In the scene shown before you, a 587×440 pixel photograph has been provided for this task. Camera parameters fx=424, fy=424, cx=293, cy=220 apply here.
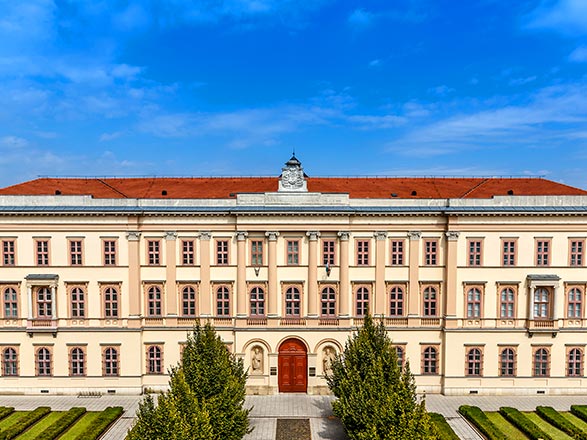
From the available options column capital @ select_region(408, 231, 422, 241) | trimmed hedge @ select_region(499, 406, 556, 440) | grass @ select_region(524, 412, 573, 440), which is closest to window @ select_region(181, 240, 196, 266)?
column capital @ select_region(408, 231, 422, 241)

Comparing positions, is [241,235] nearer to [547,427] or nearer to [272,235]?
[272,235]

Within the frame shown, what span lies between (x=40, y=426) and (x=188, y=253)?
15827 mm

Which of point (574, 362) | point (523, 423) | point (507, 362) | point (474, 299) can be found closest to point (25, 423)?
point (523, 423)

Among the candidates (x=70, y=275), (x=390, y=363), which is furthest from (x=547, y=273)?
(x=70, y=275)

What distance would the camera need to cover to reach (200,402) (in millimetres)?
23969

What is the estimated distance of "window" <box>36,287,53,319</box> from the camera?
35.2 metres

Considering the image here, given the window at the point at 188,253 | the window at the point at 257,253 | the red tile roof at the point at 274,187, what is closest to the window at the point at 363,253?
the red tile roof at the point at 274,187

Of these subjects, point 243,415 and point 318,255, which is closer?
point 243,415

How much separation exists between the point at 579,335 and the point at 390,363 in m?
20.2

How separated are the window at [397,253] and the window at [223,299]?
14.3m

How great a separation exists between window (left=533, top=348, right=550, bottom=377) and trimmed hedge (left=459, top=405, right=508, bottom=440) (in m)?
7.40

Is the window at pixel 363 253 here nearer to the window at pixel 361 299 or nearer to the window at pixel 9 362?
the window at pixel 361 299

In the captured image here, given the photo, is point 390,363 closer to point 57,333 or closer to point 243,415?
point 243,415

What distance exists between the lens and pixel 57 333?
35344mm
